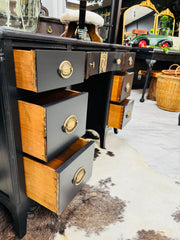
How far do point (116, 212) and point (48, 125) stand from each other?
0.58 meters

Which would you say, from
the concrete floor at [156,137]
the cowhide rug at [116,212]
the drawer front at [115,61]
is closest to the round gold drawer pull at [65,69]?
the drawer front at [115,61]

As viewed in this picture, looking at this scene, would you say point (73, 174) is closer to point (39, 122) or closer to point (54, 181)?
point (54, 181)

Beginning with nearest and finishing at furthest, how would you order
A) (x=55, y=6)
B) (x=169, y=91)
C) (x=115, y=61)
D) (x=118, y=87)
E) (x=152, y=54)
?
(x=115, y=61)
(x=118, y=87)
(x=55, y=6)
(x=169, y=91)
(x=152, y=54)

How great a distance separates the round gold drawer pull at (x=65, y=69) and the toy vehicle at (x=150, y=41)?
253 cm

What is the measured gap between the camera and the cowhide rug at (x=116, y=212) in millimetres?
691

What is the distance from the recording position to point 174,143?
153cm

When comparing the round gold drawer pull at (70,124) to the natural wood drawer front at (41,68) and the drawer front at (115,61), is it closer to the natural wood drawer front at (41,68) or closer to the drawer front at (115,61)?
the natural wood drawer front at (41,68)

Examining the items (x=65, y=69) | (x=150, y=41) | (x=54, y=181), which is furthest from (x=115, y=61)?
(x=150, y=41)

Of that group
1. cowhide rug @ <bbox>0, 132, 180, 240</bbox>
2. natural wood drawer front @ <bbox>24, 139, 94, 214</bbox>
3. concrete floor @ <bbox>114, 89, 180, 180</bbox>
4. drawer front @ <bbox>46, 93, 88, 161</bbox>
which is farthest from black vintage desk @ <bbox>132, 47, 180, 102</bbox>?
natural wood drawer front @ <bbox>24, 139, 94, 214</bbox>

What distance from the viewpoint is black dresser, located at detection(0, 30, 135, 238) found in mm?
454

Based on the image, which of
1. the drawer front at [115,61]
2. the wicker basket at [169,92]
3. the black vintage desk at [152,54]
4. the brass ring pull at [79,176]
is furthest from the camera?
the black vintage desk at [152,54]

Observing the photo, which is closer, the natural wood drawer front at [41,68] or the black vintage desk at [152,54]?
the natural wood drawer front at [41,68]

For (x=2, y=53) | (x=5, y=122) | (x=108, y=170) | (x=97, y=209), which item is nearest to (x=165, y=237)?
(x=97, y=209)

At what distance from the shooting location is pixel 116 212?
0.80 metres
